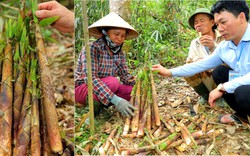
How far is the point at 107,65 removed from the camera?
1.40 metres

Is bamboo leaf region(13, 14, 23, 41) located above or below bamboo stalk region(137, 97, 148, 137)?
above

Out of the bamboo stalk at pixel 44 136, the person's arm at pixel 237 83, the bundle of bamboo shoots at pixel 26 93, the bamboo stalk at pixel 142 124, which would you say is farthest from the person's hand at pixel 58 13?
the person's arm at pixel 237 83

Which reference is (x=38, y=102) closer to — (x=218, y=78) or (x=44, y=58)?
(x=44, y=58)

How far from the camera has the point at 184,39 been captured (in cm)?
173

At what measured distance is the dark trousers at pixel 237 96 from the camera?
3.95ft

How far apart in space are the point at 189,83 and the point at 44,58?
3.08 feet

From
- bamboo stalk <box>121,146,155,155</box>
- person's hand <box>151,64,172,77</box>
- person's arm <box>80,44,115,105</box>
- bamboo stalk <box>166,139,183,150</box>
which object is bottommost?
bamboo stalk <box>121,146,155,155</box>

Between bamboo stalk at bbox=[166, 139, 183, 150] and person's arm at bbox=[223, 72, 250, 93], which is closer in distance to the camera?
bamboo stalk at bbox=[166, 139, 183, 150]

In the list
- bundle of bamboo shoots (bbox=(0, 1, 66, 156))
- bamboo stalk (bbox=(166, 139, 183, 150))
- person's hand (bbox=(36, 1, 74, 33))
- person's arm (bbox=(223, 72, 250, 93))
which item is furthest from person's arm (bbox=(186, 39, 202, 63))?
bundle of bamboo shoots (bbox=(0, 1, 66, 156))

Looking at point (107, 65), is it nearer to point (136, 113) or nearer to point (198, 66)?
point (136, 113)

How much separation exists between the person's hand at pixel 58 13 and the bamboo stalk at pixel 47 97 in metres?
0.08

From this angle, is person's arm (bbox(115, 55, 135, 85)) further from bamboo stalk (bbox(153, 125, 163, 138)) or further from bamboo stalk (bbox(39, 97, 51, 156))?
bamboo stalk (bbox(39, 97, 51, 156))

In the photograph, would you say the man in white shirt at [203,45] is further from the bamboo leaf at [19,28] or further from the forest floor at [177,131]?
the bamboo leaf at [19,28]

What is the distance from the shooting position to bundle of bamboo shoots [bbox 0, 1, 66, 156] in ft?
2.89
